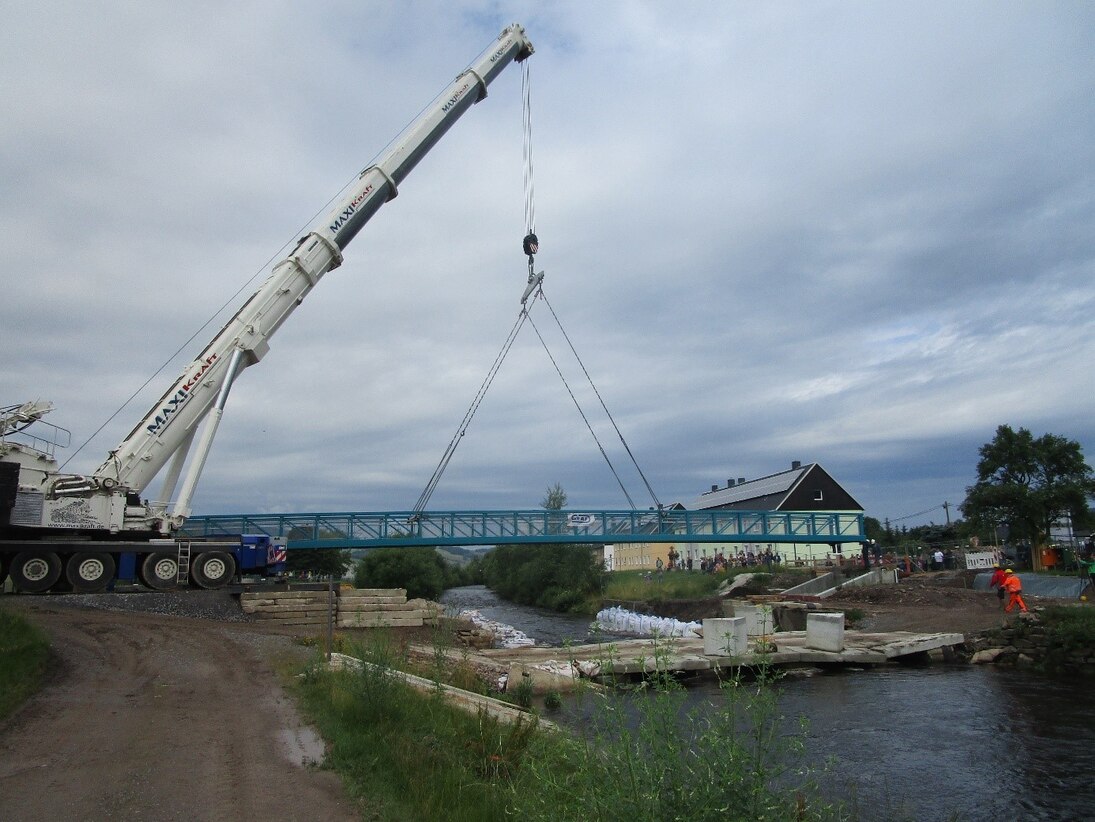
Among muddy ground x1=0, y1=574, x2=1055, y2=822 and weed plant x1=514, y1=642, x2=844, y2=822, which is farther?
muddy ground x1=0, y1=574, x2=1055, y2=822

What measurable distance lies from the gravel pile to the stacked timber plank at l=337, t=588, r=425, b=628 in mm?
2342

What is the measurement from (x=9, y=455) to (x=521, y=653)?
13456 mm

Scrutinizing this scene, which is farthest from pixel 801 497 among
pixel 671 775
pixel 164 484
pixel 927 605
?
pixel 671 775

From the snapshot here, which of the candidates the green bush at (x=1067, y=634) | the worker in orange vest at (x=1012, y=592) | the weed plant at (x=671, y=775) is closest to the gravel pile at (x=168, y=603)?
the weed plant at (x=671, y=775)

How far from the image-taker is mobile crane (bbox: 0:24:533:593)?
18406 mm

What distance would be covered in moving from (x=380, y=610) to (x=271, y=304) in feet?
30.0

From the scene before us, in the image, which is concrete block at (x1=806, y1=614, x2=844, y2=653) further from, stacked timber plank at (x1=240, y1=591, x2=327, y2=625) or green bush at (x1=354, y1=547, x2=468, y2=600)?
green bush at (x1=354, y1=547, x2=468, y2=600)

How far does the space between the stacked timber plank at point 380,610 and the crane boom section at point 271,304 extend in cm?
636

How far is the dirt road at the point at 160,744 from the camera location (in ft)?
20.2

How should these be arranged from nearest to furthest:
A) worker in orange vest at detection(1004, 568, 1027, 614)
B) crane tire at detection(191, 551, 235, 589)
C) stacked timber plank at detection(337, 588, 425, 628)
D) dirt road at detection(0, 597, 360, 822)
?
dirt road at detection(0, 597, 360, 822)
stacked timber plank at detection(337, 588, 425, 628)
crane tire at detection(191, 551, 235, 589)
worker in orange vest at detection(1004, 568, 1027, 614)

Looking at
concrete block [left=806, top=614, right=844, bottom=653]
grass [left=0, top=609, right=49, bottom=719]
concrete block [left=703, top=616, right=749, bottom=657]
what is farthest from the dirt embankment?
grass [left=0, top=609, right=49, bottom=719]

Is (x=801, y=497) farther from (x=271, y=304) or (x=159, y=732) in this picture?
(x=159, y=732)

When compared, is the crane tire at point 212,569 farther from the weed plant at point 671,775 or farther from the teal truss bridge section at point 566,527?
the weed plant at point 671,775

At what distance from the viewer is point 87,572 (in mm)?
19062
